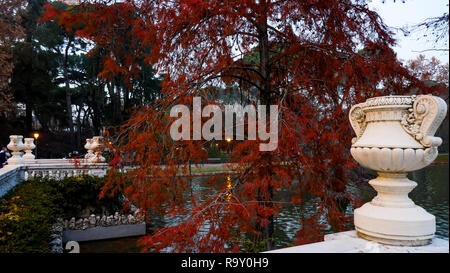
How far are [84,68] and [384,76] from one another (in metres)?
28.3

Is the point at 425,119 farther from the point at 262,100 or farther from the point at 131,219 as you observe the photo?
the point at 131,219

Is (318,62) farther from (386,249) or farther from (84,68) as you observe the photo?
(84,68)

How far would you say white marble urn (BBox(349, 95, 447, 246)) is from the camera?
1942 mm

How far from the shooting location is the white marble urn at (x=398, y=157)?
6.37 ft

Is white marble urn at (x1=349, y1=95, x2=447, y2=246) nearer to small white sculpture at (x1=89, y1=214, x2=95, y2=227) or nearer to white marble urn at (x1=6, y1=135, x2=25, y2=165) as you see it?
small white sculpture at (x1=89, y1=214, x2=95, y2=227)

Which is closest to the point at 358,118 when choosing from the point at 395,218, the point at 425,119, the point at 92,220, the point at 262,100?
the point at 425,119

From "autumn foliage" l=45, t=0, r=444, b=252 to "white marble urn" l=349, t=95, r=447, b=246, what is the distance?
1.10 meters

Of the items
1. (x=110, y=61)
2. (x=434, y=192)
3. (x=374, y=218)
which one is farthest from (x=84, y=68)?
(x=374, y=218)

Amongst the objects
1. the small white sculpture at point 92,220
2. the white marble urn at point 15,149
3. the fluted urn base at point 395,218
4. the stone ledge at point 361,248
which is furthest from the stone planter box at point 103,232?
the fluted urn base at point 395,218

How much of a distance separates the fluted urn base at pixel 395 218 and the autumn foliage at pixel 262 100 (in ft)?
3.65

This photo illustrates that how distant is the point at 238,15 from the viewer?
3779mm

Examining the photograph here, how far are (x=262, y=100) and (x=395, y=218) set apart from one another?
3000 mm

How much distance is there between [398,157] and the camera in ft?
6.42

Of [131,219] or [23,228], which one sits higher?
[23,228]
